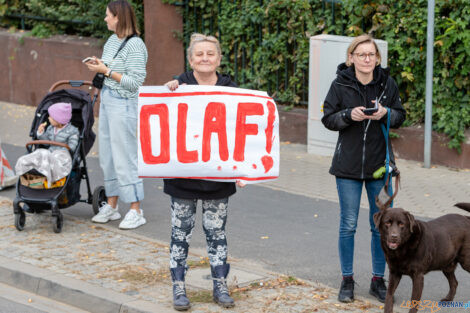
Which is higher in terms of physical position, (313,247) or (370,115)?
(370,115)

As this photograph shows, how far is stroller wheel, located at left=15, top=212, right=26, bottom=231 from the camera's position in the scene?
8137mm

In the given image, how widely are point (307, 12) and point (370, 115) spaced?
6.66 m

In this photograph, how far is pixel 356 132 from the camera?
6141 millimetres

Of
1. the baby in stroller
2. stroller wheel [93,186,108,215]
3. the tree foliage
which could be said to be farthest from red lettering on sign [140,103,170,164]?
the tree foliage

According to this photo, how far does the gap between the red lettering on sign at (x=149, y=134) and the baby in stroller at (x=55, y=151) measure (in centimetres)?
236

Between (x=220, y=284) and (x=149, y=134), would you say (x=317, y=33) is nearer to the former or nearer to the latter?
(x=149, y=134)

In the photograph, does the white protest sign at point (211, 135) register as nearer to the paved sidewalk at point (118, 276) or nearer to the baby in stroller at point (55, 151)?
the paved sidewalk at point (118, 276)

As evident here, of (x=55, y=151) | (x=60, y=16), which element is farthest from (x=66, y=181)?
(x=60, y=16)

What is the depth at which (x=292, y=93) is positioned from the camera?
12.9 m

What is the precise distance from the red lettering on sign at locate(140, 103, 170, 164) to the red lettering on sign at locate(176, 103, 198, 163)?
0.08 m

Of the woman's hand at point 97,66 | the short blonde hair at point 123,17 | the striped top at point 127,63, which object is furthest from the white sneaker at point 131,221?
the short blonde hair at point 123,17

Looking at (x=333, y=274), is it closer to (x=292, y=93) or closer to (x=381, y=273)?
(x=381, y=273)

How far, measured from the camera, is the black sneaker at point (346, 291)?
239 inches

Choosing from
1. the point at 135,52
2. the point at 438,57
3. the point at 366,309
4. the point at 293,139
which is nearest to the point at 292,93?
the point at 293,139
